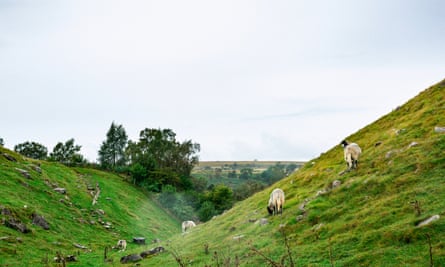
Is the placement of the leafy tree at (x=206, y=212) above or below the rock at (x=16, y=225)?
below

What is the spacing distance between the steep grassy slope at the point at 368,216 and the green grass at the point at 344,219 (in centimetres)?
5

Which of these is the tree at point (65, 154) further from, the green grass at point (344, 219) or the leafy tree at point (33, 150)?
the green grass at point (344, 219)

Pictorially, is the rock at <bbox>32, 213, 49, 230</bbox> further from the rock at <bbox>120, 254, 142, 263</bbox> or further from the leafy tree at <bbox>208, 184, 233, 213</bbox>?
the leafy tree at <bbox>208, 184, 233, 213</bbox>

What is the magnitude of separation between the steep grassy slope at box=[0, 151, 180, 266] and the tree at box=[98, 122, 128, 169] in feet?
146

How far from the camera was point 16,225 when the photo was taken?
32719 mm

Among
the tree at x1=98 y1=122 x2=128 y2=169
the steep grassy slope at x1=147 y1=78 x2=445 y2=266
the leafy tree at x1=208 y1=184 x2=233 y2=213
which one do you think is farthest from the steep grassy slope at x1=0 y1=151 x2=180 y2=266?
the tree at x1=98 y1=122 x2=128 y2=169

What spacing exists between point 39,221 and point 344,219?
32.8 metres

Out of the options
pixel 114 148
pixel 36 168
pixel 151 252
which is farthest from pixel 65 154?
pixel 151 252

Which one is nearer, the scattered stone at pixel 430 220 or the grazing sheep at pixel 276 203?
the scattered stone at pixel 430 220

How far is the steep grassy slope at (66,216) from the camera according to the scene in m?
29.5

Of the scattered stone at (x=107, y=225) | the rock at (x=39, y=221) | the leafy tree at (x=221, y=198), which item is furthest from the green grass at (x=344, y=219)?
the leafy tree at (x=221, y=198)

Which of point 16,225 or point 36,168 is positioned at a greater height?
point 36,168

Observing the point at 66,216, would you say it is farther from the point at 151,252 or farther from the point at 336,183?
the point at 336,183

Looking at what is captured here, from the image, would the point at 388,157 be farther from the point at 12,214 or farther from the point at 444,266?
the point at 12,214
